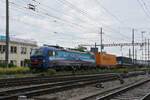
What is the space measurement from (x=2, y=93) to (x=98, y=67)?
34.4 m

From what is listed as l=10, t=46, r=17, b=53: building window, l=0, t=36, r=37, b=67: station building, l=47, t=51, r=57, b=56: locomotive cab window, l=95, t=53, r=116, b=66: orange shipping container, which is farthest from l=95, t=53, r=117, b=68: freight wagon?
l=10, t=46, r=17, b=53: building window

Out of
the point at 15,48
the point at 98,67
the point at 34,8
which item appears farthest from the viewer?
the point at 15,48

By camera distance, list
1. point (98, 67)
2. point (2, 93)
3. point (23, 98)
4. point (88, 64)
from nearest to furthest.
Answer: point (23, 98)
point (2, 93)
point (88, 64)
point (98, 67)

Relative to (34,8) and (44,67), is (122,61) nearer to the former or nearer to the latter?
(44,67)

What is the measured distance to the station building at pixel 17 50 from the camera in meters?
46.3

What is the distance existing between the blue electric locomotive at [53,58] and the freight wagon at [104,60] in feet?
31.9

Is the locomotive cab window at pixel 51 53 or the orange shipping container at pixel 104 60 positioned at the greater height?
the locomotive cab window at pixel 51 53

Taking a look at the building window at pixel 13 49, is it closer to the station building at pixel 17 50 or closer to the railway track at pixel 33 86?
the station building at pixel 17 50

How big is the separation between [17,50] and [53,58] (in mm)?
25343

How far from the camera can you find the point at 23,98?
17.9 feet

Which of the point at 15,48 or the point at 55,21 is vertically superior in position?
the point at 55,21

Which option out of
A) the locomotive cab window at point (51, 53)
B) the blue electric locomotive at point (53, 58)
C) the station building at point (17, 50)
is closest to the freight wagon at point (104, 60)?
the blue electric locomotive at point (53, 58)

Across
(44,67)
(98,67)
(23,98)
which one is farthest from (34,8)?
(98,67)

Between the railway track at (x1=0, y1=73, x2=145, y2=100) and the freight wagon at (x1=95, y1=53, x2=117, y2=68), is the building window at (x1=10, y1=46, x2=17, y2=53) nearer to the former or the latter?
the freight wagon at (x1=95, y1=53, x2=117, y2=68)
